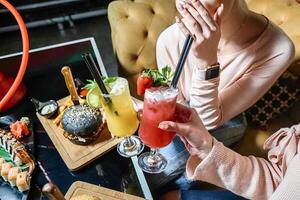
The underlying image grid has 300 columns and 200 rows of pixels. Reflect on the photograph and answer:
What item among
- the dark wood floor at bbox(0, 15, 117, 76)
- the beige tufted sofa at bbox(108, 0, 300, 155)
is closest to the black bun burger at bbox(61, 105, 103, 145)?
the beige tufted sofa at bbox(108, 0, 300, 155)

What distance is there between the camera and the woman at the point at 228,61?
1.17 meters

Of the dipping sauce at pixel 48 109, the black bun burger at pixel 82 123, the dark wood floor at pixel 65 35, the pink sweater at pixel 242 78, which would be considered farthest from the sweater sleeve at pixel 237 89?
the dark wood floor at pixel 65 35

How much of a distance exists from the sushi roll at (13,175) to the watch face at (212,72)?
811mm

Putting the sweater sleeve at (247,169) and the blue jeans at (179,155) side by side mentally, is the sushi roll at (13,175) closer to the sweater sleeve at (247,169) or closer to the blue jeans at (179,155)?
the blue jeans at (179,155)

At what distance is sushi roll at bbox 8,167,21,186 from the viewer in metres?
1.22

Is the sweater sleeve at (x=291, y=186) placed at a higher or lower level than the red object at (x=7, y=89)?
lower

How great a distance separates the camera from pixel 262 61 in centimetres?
132

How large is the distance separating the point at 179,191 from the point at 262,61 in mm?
663

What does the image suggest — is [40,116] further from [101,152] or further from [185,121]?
[185,121]

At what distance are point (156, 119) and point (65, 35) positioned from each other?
249 cm

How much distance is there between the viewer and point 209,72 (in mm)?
1229

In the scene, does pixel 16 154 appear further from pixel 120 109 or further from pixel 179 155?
pixel 179 155

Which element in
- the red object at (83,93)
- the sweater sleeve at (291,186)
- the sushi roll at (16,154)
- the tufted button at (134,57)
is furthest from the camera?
the tufted button at (134,57)

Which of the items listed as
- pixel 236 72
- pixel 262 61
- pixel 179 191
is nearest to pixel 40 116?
pixel 179 191
